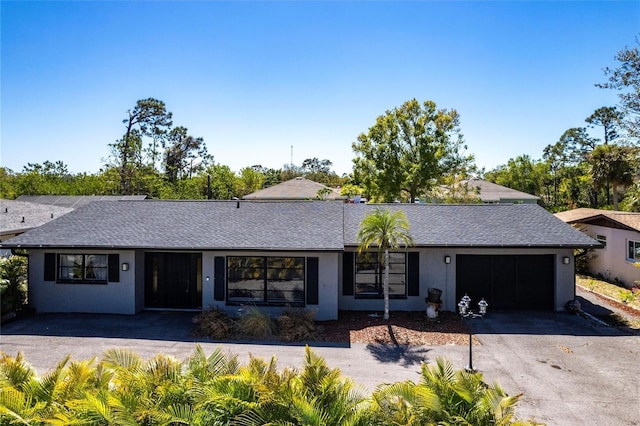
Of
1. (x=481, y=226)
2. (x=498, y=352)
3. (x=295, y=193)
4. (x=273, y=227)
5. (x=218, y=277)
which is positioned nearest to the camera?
(x=498, y=352)

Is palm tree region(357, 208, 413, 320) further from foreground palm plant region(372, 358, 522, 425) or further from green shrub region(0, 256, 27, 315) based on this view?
green shrub region(0, 256, 27, 315)

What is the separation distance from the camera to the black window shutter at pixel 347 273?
13828 millimetres

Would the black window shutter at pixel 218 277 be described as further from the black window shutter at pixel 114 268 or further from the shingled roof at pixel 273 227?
the black window shutter at pixel 114 268

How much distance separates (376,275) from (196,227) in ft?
23.2

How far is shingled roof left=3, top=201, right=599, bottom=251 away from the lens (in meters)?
13.0

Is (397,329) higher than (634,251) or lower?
lower

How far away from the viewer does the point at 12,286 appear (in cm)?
1282

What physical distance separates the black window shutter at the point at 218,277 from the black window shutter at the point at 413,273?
6.70 metres

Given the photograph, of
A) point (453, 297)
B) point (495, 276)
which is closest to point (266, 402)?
point (453, 297)

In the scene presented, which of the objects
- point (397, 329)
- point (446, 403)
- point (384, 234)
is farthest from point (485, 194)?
point (446, 403)

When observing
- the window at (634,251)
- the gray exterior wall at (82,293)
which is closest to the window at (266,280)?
the gray exterior wall at (82,293)

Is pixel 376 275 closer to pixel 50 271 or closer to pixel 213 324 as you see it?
pixel 213 324

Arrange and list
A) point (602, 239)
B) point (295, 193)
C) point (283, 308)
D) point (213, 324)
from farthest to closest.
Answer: point (295, 193)
point (602, 239)
point (283, 308)
point (213, 324)

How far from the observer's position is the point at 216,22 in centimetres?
1399
